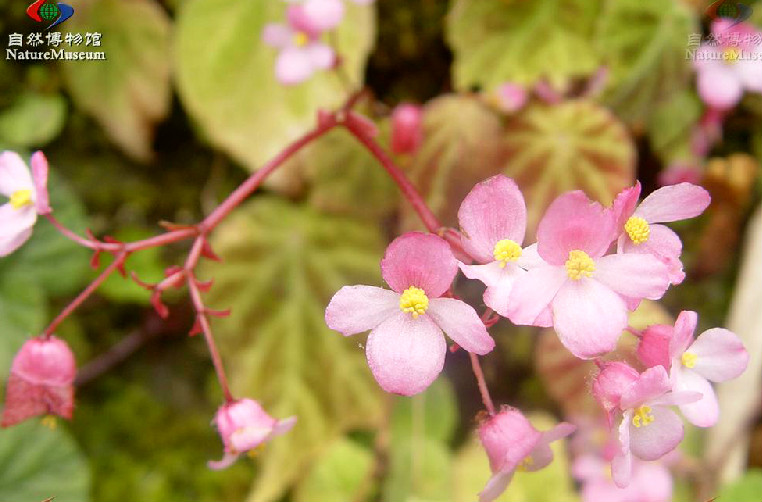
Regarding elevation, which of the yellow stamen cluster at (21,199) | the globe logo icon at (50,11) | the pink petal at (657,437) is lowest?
the pink petal at (657,437)

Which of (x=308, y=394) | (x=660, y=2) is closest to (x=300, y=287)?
(x=308, y=394)

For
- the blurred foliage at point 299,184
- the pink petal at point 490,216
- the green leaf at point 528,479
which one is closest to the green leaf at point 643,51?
the blurred foliage at point 299,184

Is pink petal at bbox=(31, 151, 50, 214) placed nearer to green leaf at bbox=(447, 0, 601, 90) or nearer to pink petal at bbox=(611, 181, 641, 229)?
pink petal at bbox=(611, 181, 641, 229)

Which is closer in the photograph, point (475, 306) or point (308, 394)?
point (475, 306)

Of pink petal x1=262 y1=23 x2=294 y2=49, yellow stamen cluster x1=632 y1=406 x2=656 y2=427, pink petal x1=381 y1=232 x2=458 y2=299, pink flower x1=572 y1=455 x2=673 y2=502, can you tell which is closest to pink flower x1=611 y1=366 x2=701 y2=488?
yellow stamen cluster x1=632 y1=406 x2=656 y2=427

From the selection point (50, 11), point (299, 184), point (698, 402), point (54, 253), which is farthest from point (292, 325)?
point (698, 402)

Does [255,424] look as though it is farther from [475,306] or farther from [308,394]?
[308,394]

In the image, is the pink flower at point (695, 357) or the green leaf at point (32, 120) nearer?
the pink flower at point (695, 357)

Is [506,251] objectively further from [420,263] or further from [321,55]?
[321,55]

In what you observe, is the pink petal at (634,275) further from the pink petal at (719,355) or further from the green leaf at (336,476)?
the green leaf at (336,476)
